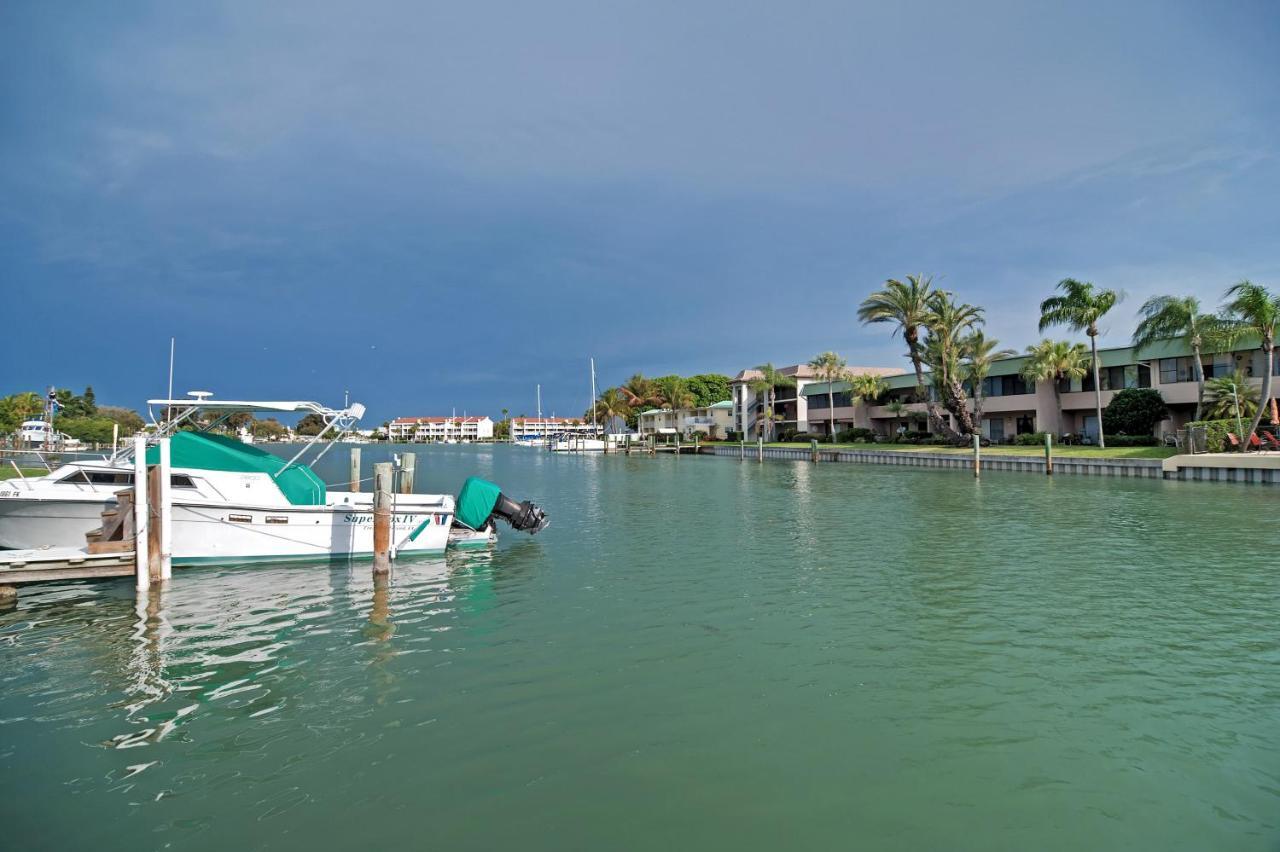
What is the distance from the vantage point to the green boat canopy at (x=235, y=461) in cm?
1552

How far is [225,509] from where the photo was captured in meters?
15.6

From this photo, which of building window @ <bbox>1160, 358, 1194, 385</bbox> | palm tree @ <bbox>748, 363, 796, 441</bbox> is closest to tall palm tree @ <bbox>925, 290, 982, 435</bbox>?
building window @ <bbox>1160, 358, 1194, 385</bbox>

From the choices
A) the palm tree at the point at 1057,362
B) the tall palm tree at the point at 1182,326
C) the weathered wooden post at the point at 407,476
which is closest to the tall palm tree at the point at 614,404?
the palm tree at the point at 1057,362

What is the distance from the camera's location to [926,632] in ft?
34.7

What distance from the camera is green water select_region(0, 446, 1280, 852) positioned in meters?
5.64

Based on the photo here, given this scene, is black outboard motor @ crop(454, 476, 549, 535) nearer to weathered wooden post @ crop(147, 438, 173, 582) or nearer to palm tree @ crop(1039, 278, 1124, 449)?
weathered wooden post @ crop(147, 438, 173, 582)

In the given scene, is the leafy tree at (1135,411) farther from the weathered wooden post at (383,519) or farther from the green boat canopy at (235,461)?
the green boat canopy at (235,461)

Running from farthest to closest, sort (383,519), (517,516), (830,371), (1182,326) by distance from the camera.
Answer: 1. (830,371)
2. (1182,326)
3. (517,516)
4. (383,519)

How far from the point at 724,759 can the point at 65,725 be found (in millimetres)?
7006

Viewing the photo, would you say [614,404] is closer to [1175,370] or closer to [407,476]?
[1175,370]

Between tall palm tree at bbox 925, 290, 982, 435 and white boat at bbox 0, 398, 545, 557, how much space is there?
5678 cm

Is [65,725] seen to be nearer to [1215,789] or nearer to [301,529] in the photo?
[301,529]

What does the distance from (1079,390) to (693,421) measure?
61335mm

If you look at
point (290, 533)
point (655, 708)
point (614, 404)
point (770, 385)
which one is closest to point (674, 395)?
point (614, 404)
